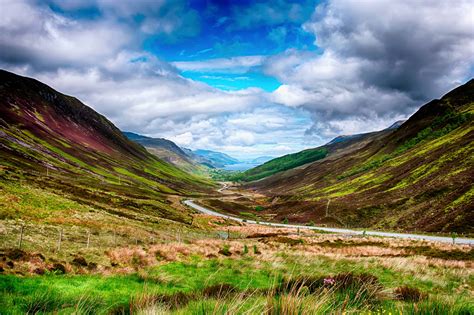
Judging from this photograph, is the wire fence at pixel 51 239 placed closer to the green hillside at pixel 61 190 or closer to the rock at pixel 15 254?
the green hillside at pixel 61 190

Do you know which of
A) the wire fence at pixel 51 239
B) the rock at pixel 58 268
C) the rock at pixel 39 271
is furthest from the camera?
the wire fence at pixel 51 239

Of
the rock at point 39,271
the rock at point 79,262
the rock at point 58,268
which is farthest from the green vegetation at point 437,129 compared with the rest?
the rock at point 39,271

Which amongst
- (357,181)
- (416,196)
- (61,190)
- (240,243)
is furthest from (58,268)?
(357,181)

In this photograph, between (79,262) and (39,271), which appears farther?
(79,262)

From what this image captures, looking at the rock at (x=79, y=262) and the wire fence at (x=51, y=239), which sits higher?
the rock at (x=79, y=262)

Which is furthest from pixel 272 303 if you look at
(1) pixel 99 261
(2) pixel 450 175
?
(2) pixel 450 175

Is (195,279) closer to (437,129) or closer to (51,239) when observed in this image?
(51,239)

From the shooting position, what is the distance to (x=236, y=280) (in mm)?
17078

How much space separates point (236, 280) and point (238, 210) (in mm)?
125993

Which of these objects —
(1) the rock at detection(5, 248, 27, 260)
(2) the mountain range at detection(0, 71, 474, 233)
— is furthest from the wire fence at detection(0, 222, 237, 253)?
(2) the mountain range at detection(0, 71, 474, 233)

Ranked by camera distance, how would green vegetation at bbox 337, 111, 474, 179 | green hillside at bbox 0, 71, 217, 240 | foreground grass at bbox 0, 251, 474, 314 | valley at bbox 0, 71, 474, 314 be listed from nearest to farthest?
foreground grass at bbox 0, 251, 474, 314 < valley at bbox 0, 71, 474, 314 < green hillside at bbox 0, 71, 217, 240 < green vegetation at bbox 337, 111, 474, 179

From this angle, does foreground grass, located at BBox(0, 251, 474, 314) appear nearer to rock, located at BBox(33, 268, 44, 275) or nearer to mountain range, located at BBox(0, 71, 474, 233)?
rock, located at BBox(33, 268, 44, 275)

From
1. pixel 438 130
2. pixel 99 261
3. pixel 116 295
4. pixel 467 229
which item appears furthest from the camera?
pixel 438 130

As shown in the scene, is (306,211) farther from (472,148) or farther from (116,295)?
(116,295)
